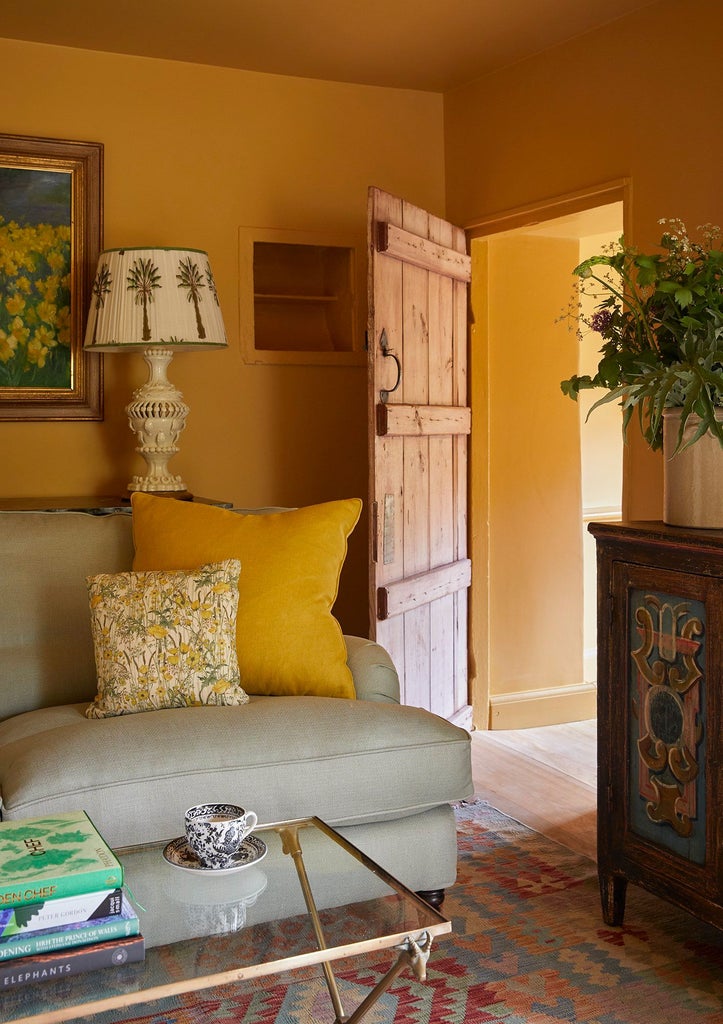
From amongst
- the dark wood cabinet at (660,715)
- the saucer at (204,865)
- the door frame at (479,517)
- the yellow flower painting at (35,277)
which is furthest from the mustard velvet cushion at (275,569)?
the door frame at (479,517)

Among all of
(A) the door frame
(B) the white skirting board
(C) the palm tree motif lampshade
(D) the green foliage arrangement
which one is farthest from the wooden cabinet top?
(B) the white skirting board

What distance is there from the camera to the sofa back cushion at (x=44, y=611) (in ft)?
8.61

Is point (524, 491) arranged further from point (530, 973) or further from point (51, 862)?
point (51, 862)

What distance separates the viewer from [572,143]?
3857mm

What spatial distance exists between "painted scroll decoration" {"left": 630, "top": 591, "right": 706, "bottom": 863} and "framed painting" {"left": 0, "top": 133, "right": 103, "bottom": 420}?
94.6 inches

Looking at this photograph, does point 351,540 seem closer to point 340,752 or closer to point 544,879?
point 544,879

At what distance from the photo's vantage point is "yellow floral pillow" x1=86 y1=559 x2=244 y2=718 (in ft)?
7.89

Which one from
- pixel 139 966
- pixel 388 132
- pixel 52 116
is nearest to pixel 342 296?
pixel 388 132

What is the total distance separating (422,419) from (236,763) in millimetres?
2059

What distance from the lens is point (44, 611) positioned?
2666 millimetres

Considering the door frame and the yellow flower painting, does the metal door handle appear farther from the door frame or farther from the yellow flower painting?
the yellow flower painting

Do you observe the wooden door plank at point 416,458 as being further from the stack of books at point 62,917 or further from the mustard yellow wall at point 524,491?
the stack of books at point 62,917

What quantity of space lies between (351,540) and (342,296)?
103 cm

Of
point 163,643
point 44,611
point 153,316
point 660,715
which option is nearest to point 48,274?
point 153,316
